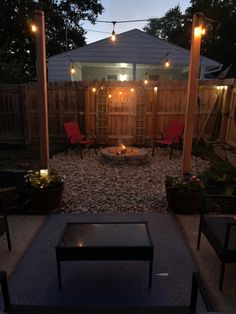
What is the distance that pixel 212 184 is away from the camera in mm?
4840

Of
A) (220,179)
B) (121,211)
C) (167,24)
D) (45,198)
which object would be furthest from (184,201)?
(167,24)

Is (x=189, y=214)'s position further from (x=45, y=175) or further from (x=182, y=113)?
(x=182, y=113)

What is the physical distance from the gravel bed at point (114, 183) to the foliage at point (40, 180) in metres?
0.44

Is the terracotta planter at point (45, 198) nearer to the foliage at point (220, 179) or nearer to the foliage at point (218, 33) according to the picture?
the foliage at point (220, 179)

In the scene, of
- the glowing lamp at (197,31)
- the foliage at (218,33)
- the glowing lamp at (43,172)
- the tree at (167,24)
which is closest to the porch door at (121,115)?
the glowing lamp at (197,31)

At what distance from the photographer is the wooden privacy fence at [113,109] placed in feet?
25.5

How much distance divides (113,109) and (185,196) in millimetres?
Answer: 4909

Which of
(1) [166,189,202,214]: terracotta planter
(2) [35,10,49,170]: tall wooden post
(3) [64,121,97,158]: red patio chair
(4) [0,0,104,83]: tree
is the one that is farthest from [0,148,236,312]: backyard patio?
(4) [0,0,104,83]: tree

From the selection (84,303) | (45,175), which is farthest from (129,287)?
(45,175)

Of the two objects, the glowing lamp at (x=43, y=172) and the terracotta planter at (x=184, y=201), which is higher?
the glowing lamp at (x=43, y=172)

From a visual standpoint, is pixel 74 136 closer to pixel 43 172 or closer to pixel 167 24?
pixel 43 172

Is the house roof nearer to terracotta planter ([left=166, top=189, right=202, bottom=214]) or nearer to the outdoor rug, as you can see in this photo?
terracotta planter ([left=166, top=189, right=202, bottom=214])

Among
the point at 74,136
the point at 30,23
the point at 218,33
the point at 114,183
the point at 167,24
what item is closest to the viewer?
the point at 114,183

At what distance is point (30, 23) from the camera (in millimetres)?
14789
